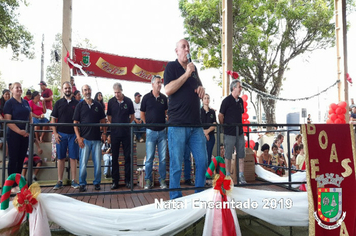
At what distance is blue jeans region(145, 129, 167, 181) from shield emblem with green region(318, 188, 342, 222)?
2.34 meters

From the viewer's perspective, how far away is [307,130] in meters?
3.24

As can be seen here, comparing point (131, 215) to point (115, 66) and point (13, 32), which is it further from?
point (13, 32)

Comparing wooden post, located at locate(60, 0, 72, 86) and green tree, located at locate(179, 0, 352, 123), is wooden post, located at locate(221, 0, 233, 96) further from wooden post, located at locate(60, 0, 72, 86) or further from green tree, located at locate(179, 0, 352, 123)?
green tree, located at locate(179, 0, 352, 123)

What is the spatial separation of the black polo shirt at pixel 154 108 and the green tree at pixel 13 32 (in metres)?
13.9

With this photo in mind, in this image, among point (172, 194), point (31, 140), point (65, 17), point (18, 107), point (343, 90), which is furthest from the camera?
point (343, 90)

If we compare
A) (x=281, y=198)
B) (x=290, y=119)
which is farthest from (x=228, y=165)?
(x=290, y=119)

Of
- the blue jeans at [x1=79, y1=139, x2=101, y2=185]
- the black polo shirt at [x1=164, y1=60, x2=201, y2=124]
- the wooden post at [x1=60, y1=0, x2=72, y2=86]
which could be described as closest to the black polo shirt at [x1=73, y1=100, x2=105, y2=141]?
the blue jeans at [x1=79, y1=139, x2=101, y2=185]

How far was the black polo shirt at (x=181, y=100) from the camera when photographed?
9.97ft

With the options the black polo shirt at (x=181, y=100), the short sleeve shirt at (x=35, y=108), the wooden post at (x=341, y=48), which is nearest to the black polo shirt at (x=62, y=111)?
the short sleeve shirt at (x=35, y=108)

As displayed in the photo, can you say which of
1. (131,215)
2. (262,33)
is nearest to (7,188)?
→ (131,215)

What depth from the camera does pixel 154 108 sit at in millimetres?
4809

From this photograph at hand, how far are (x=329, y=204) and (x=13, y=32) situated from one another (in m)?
17.3

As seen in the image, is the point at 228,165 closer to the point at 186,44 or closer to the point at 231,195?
the point at 231,195

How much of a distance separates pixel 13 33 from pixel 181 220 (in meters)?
16.6
